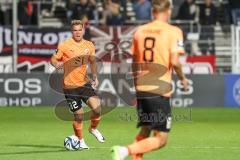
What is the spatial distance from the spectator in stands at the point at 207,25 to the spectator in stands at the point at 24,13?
17.1ft

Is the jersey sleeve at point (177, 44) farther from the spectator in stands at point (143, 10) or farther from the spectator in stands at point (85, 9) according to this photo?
the spectator in stands at point (85, 9)

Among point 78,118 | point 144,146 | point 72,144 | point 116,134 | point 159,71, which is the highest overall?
point 159,71

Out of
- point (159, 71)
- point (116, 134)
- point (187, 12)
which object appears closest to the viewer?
point (159, 71)

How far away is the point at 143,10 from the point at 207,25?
1.97 m

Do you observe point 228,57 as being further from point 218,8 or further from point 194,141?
point 194,141

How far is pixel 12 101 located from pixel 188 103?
4797 millimetres

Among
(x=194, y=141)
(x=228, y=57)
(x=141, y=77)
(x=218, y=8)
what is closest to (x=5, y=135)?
(x=194, y=141)

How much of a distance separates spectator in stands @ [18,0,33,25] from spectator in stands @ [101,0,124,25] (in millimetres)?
2248

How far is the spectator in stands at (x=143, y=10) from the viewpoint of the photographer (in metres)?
26.2

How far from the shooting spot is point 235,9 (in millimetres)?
26922

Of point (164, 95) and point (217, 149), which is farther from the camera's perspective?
point (217, 149)

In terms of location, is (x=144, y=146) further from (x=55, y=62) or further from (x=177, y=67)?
(x=55, y=62)

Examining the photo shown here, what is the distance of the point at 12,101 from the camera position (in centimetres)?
2384

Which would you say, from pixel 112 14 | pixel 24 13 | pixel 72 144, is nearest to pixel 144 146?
pixel 72 144
